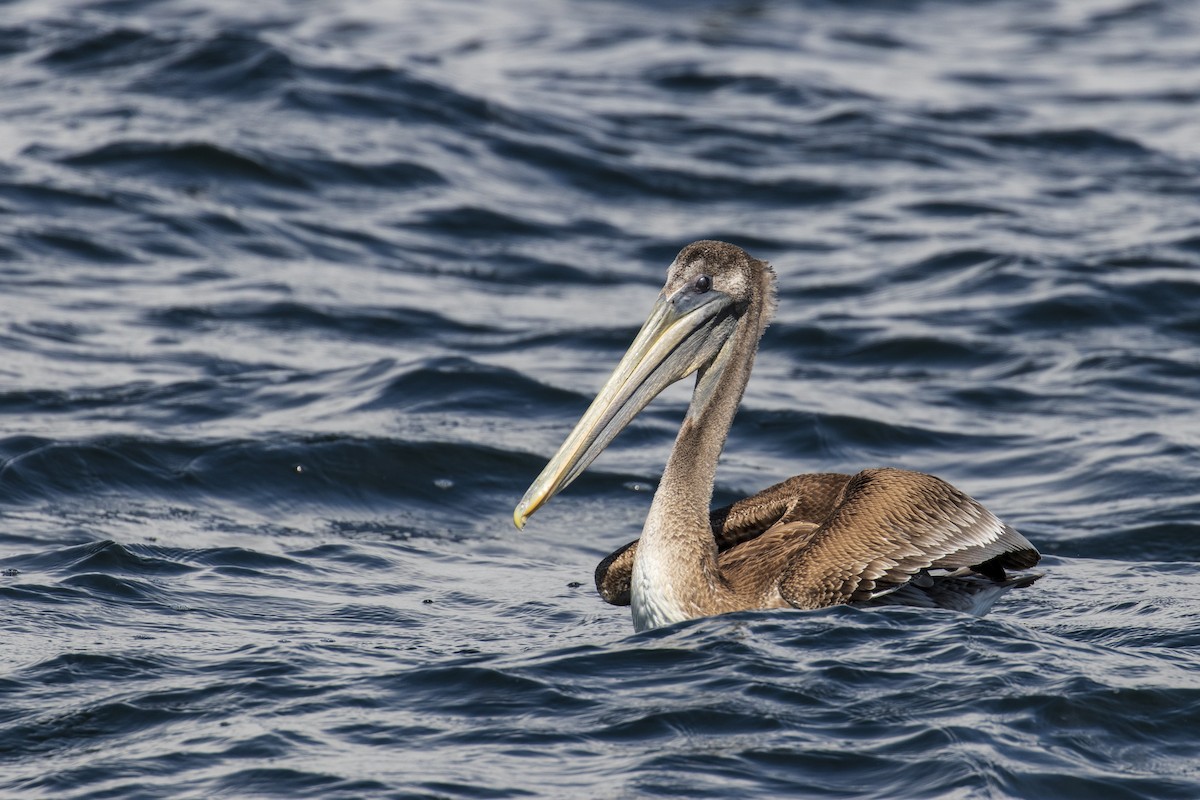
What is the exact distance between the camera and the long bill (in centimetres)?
624

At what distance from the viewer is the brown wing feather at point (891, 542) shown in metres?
5.86

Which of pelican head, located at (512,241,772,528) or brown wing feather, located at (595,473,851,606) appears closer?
pelican head, located at (512,241,772,528)

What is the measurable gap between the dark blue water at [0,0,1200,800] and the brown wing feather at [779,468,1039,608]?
0.14m

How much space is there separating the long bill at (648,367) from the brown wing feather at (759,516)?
20.3 inches

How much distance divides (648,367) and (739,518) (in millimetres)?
846

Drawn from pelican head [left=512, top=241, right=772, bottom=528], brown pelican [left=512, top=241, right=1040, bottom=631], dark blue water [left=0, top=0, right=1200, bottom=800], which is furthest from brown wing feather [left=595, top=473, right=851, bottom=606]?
pelican head [left=512, top=241, right=772, bottom=528]

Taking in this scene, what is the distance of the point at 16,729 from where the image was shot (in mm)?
5254

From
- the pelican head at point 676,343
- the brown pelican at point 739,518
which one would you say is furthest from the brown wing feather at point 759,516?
the pelican head at point 676,343

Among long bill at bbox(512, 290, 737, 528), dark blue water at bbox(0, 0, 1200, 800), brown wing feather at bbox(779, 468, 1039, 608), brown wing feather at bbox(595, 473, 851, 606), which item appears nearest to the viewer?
dark blue water at bbox(0, 0, 1200, 800)

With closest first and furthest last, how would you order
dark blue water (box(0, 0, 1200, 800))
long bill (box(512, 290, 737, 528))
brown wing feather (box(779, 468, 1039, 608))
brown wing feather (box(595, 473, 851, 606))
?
dark blue water (box(0, 0, 1200, 800)) < brown wing feather (box(779, 468, 1039, 608)) < long bill (box(512, 290, 737, 528)) < brown wing feather (box(595, 473, 851, 606))

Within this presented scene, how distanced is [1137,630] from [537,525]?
3197mm

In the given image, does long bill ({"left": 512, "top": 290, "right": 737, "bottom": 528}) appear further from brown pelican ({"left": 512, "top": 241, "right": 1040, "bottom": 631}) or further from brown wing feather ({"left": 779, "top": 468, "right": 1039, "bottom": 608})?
brown wing feather ({"left": 779, "top": 468, "right": 1039, "bottom": 608})

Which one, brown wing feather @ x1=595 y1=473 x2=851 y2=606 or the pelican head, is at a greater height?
the pelican head

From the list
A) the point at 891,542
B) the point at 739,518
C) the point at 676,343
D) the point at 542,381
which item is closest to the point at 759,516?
the point at 739,518
